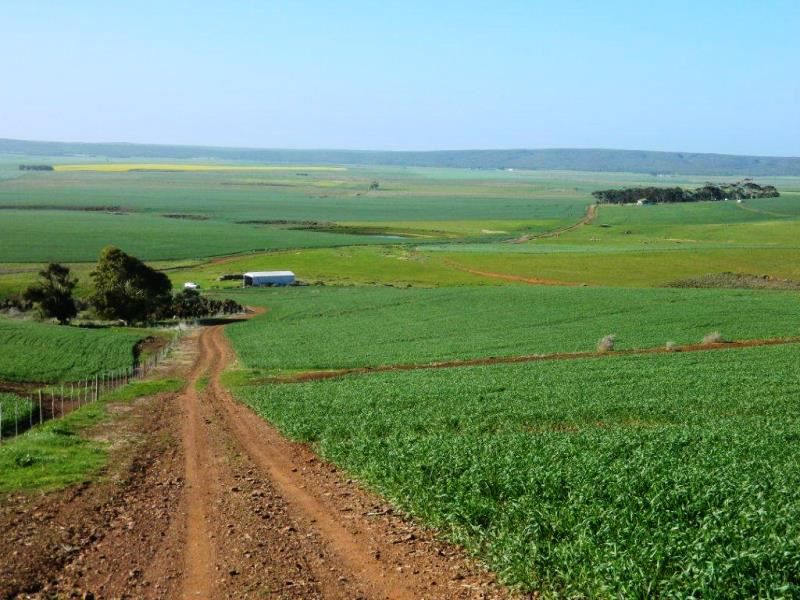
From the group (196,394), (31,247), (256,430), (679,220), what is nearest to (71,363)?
(196,394)

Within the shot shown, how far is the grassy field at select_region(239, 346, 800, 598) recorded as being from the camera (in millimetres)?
9828

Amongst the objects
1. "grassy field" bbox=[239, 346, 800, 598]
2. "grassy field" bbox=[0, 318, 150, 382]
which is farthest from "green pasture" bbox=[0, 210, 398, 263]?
"grassy field" bbox=[239, 346, 800, 598]

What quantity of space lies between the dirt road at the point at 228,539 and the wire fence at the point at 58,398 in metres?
8.64

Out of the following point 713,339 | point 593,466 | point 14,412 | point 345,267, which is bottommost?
point 345,267

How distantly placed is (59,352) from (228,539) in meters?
32.6

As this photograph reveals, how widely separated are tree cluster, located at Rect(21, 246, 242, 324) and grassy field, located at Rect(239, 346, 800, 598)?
36445mm

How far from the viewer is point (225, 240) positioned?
12488cm

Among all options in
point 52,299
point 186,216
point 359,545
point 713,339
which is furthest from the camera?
point 186,216

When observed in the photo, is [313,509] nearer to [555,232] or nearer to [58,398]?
[58,398]

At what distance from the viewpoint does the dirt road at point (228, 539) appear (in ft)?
36.1

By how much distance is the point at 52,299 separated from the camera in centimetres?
6247

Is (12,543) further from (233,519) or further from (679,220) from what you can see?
(679,220)

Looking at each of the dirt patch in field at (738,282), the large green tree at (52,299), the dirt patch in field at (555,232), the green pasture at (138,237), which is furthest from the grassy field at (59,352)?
the dirt patch in field at (555,232)

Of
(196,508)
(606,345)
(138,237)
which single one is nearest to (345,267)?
(138,237)
